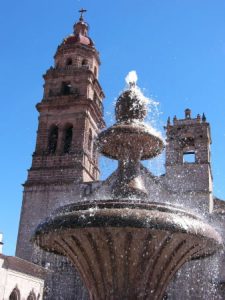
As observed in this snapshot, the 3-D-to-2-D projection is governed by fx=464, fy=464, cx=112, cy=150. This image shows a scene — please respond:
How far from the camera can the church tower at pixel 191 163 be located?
20797mm

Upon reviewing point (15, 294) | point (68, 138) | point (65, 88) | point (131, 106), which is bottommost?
point (15, 294)

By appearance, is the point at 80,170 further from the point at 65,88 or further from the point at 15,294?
the point at 15,294

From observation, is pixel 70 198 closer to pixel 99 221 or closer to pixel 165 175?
pixel 165 175

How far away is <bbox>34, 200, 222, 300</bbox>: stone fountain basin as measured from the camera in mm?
4816

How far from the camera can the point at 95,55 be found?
2652 centimetres

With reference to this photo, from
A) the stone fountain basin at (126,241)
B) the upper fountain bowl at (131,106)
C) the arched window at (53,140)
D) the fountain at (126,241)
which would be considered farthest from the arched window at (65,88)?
the stone fountain basin at (126,241)

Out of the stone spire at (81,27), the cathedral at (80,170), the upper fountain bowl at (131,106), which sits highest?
the stone spire at (81,27)

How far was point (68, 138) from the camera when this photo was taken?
23828mm

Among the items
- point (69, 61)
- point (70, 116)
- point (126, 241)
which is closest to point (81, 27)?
point (69, 61)

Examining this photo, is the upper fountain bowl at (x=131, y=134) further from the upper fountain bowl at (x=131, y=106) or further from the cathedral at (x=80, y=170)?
the cathedral at (x=80, y=170)

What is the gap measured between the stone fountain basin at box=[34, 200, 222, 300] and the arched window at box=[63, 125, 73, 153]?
59.2 feet

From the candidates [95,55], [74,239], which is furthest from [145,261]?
[95,55]

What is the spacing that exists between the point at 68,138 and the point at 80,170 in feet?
7.93

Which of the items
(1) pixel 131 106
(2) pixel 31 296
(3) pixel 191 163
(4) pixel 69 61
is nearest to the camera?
(1) pixel 131 106
